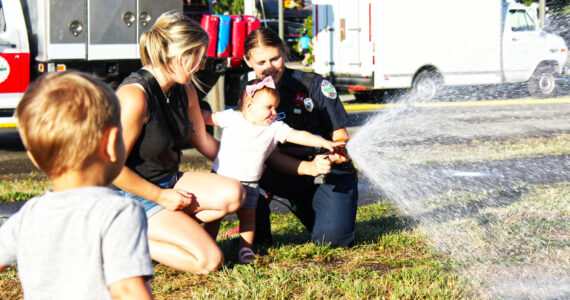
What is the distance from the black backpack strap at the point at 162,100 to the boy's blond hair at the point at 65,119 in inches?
72.9

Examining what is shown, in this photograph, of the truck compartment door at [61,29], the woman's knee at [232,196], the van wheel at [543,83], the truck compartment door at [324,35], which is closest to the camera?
the woman's knee at [232,196]

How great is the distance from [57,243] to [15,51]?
24.6 ft

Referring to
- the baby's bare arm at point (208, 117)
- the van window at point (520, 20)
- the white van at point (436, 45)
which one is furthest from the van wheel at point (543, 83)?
the baby's bare arm at point (208, 117)

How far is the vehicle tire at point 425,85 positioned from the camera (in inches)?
582

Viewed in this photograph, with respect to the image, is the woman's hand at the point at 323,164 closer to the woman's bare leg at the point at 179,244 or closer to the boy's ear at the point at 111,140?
the woman's bare leg at the point at 179,244

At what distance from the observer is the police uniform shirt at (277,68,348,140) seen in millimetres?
4379

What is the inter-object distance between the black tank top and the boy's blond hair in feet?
5.90

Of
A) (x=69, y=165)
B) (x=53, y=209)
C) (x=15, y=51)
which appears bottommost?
(x=53, y=209)

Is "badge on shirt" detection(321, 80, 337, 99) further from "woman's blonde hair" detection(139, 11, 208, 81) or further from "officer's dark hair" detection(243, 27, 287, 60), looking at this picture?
"woman's blonde hair" detection(139, 11, 208, 81)

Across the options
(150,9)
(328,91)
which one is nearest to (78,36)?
(150,9)

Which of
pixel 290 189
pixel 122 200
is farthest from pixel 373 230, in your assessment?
pixel 122 200

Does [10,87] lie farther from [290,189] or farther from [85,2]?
[290,189]

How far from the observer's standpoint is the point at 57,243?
6.10ft

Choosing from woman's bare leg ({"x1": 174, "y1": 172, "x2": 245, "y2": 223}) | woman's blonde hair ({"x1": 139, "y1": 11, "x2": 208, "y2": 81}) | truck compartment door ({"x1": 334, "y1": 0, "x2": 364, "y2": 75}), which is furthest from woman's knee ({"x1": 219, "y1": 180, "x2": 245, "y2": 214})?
truck compartment door ({"x1": 334, "y1": 0, "x2": 364, "y2": 75})
